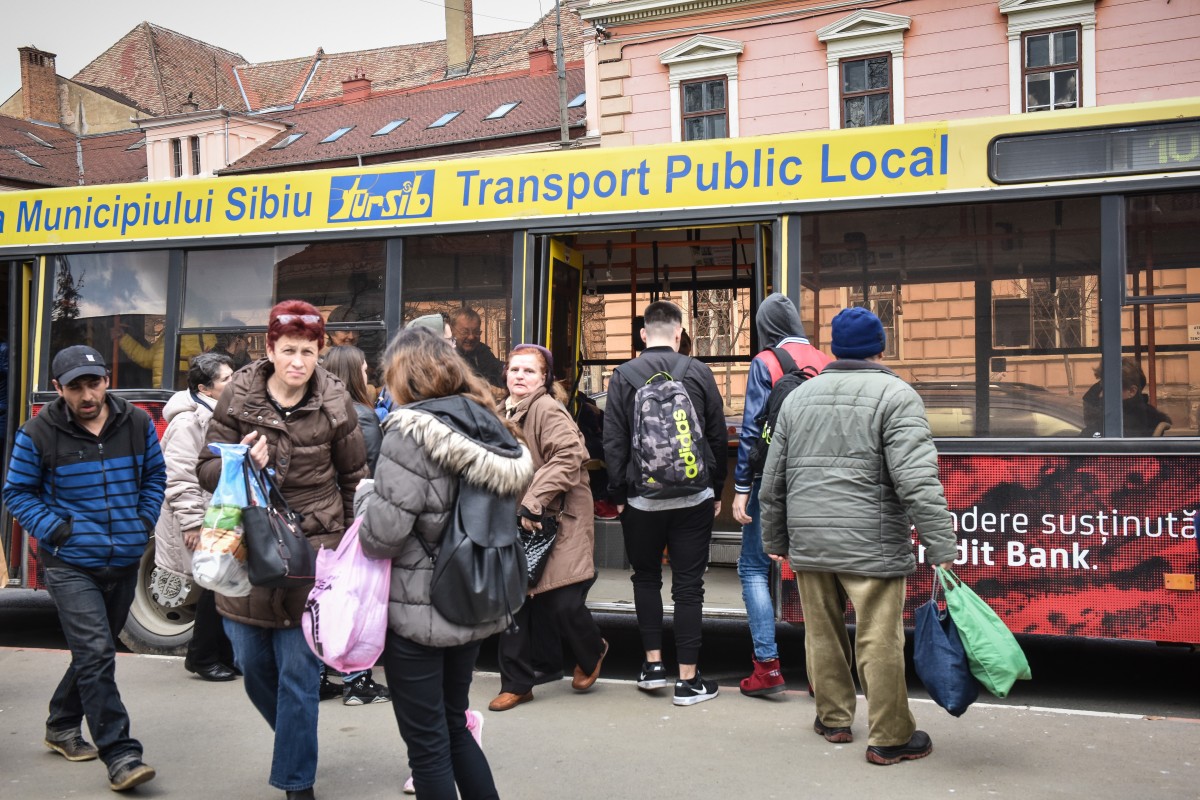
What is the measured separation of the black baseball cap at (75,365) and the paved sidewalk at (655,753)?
1.64 m

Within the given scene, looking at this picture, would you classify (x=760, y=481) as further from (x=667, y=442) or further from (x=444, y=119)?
(x=444, y=119)

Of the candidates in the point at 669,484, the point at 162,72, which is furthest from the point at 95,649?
the point at 162,72

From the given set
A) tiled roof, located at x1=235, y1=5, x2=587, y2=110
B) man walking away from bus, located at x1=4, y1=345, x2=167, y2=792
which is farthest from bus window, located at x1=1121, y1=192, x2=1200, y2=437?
tiled roof, located at x1=235, y1=5, x2=587, y2=110

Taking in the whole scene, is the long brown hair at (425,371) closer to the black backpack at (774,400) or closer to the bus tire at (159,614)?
the black backpack at (774,400)

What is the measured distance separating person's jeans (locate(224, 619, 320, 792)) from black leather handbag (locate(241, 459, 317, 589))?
28 centimetres

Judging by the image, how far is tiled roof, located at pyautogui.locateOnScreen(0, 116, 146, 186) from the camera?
42.7 m

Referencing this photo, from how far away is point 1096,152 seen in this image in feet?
19.0

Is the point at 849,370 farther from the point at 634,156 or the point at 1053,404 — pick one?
the point at 634,156

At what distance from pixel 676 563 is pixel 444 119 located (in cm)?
2857

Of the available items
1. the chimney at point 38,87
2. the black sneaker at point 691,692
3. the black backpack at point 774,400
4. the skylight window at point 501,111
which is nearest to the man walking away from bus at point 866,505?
the black backpack at point 774,400

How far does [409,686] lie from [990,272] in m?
3.76

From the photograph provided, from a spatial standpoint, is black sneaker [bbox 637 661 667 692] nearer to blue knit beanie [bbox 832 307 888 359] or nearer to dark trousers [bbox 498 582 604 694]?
dark trousers [bbox 498 582 604 694]

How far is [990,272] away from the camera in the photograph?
5.90 meters

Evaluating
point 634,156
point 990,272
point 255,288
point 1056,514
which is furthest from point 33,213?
point 1056,514
